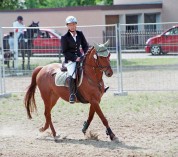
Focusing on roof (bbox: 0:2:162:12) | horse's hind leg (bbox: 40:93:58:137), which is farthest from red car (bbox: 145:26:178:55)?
roof (bbox: 0:2:162:12)

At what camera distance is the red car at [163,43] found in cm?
1691

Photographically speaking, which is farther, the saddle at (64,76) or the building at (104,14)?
the building at (104,14)

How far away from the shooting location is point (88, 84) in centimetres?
1049

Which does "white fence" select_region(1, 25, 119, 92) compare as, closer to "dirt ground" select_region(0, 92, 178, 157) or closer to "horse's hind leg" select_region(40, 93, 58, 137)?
"dirt ground" select_region(0, 92, 178, 157)

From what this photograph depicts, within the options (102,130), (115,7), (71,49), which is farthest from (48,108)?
(115,7)

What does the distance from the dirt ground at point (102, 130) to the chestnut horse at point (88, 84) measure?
1.41 feet

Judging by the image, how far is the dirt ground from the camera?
9.38 meters

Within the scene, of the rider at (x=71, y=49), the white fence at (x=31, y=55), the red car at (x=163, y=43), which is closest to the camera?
the rider at (x=71, y=49)

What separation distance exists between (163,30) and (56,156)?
8.61 metres

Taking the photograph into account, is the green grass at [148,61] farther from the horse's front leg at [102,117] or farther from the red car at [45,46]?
the horse's front leg at [102,117]

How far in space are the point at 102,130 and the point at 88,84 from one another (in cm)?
137

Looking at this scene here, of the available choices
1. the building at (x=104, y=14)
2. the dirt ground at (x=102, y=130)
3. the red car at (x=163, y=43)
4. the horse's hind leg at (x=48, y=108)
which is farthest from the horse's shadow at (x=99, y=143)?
the building at (x=104, y=14)

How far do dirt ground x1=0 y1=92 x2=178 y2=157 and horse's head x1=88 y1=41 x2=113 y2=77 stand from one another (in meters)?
1.27

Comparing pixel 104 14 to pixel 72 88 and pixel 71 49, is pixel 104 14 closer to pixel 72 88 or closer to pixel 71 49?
pixel 71 49
